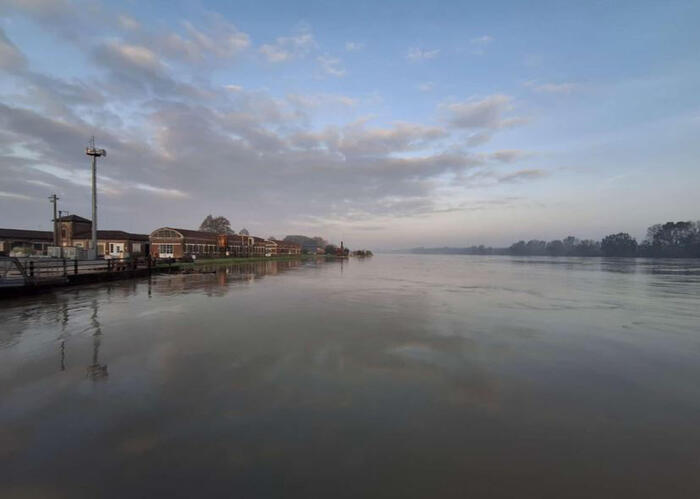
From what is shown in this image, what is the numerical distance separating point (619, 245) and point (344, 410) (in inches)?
8676

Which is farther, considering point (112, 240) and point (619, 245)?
point (619, 245)

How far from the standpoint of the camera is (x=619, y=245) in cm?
17050

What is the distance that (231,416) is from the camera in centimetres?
511

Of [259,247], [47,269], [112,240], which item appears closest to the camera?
[47,269]

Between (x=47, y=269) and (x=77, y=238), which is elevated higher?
(x=77, y=238)

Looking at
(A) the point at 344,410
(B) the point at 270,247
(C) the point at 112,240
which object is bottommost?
(A) the point at 344,410

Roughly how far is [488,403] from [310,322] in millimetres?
7308

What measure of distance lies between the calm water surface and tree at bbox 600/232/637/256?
20532 cm

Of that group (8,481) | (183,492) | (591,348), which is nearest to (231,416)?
(183,492)

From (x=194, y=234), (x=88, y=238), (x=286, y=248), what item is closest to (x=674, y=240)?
(x=286, y=248)

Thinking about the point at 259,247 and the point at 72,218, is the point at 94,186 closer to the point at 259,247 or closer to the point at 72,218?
the point at 72,218

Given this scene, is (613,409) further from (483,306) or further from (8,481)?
(483,306)

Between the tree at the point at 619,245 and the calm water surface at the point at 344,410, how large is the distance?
674 ft

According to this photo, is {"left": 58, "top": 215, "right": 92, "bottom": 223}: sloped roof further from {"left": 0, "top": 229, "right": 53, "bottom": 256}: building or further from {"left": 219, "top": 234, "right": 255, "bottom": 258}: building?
{"left": 219, "top": 234, "right": 255, "bottom": 258}: building
